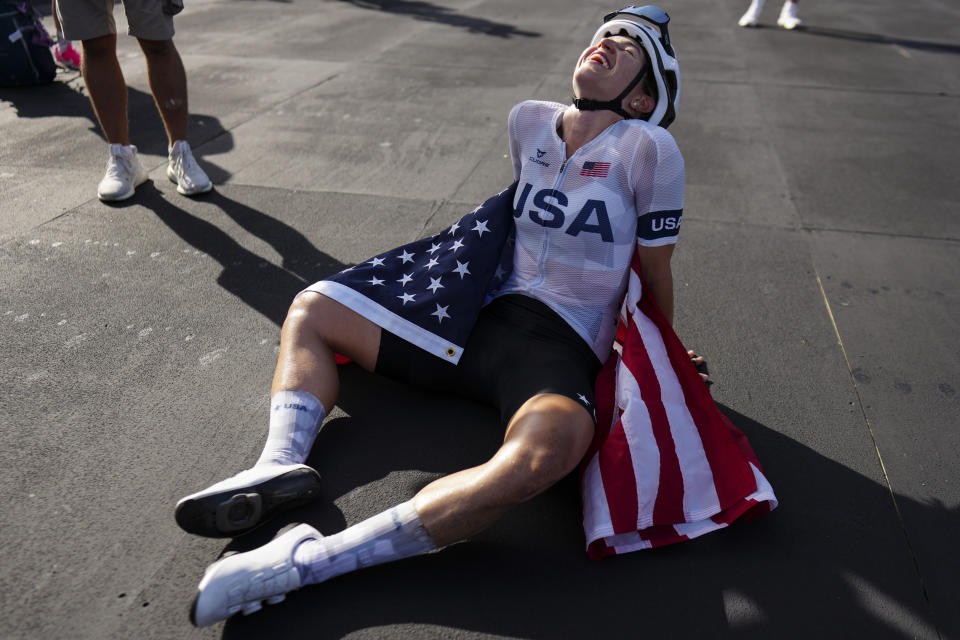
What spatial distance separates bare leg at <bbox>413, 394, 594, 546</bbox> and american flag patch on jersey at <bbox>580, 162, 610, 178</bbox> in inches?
31.3

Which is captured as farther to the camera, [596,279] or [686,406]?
[596,279]

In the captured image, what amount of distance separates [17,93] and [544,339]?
6.06m

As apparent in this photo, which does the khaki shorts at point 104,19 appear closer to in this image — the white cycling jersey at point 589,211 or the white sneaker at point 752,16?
the white cycling jersey at point 589,211

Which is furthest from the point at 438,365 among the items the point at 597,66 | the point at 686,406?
the point at 597,66

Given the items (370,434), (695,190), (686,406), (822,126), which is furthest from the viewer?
(822,126)

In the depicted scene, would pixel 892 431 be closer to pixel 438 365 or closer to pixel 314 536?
pixel 438 365

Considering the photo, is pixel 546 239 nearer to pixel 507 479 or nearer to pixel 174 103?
pixel 507 479

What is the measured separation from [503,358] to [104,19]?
311 cm

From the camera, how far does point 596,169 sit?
2338mm

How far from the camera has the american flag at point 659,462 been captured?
2.07 m

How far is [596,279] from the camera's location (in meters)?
2.41

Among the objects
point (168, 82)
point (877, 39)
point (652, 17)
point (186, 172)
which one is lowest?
point (877, 39)

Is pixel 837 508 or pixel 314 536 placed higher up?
pixel 314 536

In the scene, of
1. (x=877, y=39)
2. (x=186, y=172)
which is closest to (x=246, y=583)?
(x=186, y=172)
